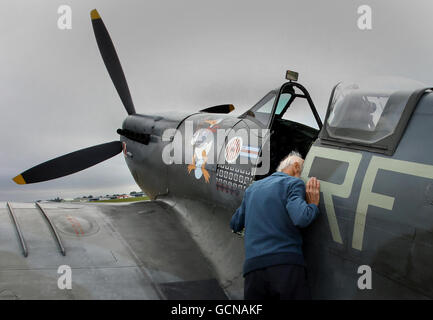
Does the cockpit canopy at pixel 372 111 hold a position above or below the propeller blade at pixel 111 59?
below

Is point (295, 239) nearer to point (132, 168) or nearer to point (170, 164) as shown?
point (170, 164)

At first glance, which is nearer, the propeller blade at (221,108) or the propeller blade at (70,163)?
the propeller blade at (70,163)

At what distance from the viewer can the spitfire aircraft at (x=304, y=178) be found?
2.65 metres

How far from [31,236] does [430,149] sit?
4.25 metres

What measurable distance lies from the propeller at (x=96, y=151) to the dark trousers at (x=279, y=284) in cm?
552

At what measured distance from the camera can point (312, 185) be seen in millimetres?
3102

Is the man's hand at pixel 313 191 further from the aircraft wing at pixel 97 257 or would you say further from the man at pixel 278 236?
the aircraft wing at pixel 97 257

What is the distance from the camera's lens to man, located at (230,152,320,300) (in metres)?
2.80

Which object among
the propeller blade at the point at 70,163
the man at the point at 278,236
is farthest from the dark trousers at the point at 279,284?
the propeller blade at the point at 70,163

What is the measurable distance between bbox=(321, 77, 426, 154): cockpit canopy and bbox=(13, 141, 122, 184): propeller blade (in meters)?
5.57

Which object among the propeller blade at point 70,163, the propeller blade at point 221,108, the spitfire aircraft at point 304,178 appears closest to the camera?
the spitfire aircraft at point 304,178

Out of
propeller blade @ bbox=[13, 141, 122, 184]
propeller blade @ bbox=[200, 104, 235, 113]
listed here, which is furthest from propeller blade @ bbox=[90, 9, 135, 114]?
propeller blade @ bbox=[200, 104, 235, 113]

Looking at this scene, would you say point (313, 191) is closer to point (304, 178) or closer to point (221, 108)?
point (304, 178)
